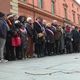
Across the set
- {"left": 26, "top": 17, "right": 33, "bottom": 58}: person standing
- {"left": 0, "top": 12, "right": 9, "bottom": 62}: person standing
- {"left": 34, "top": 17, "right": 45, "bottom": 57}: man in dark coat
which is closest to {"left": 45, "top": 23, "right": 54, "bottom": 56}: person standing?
{"left": 34, "top": 17, "right": 45, "bottom": 57}: man in dark coat

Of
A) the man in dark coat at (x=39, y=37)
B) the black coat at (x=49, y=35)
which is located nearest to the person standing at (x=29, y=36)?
the man in dark coat at (x=39, y=37)

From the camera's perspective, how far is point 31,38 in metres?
18.1

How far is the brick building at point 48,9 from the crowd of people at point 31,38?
4198 millimetres

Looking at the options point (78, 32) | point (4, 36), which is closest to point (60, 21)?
point (78, 32)

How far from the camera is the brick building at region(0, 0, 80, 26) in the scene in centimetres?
2686

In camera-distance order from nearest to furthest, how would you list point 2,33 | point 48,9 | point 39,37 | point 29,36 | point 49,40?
point 2,33
point 29,36
point 39,37
point 49,40
point 48,9

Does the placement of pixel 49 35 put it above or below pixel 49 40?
above

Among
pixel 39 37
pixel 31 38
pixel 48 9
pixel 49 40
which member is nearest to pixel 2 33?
pixel 31 38

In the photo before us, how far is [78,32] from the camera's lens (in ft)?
80.6

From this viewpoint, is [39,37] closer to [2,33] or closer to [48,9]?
[2,33]

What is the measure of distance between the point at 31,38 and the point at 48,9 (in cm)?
2399

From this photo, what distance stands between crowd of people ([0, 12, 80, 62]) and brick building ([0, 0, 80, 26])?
4.20m

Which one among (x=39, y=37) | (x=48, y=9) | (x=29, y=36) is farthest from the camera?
(x=48, y=9)

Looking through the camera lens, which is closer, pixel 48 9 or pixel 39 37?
pixel 39 37
